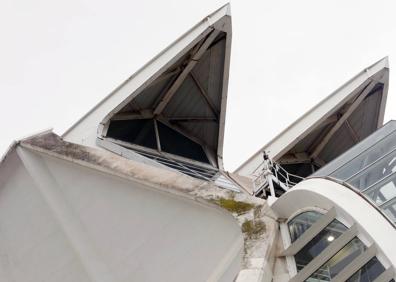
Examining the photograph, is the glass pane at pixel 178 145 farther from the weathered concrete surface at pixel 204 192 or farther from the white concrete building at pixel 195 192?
the weathered concrete surface at pixel 204 192

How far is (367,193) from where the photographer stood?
19.7 ft

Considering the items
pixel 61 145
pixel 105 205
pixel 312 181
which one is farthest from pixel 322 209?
pixel 61 145

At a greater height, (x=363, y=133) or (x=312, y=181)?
(x=363, y=133)

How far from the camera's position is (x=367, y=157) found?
680cm

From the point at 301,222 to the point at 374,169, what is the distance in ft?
3.66

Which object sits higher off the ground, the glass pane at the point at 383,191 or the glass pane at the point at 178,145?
the glass pane at the point at 178,145

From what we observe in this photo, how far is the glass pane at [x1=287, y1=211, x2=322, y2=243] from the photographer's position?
6.22 m

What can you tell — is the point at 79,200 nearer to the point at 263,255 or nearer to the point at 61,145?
the point at 61,145

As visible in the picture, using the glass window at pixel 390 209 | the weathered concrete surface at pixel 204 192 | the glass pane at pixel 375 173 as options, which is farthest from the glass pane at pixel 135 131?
the glass window at pixel 390 209

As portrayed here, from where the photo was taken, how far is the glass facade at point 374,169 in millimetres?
5797

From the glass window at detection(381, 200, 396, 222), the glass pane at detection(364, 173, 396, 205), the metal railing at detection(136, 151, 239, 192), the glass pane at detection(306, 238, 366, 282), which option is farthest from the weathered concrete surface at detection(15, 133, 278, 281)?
the metal railing at detection(136, 151, 239, 192)

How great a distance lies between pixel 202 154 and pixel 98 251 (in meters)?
9.51

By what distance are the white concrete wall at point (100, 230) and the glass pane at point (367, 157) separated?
1.66m

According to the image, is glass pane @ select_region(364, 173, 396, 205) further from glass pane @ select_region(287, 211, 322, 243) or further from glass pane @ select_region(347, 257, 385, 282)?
glass pane @ select_region(347, 257, 385, 282)
